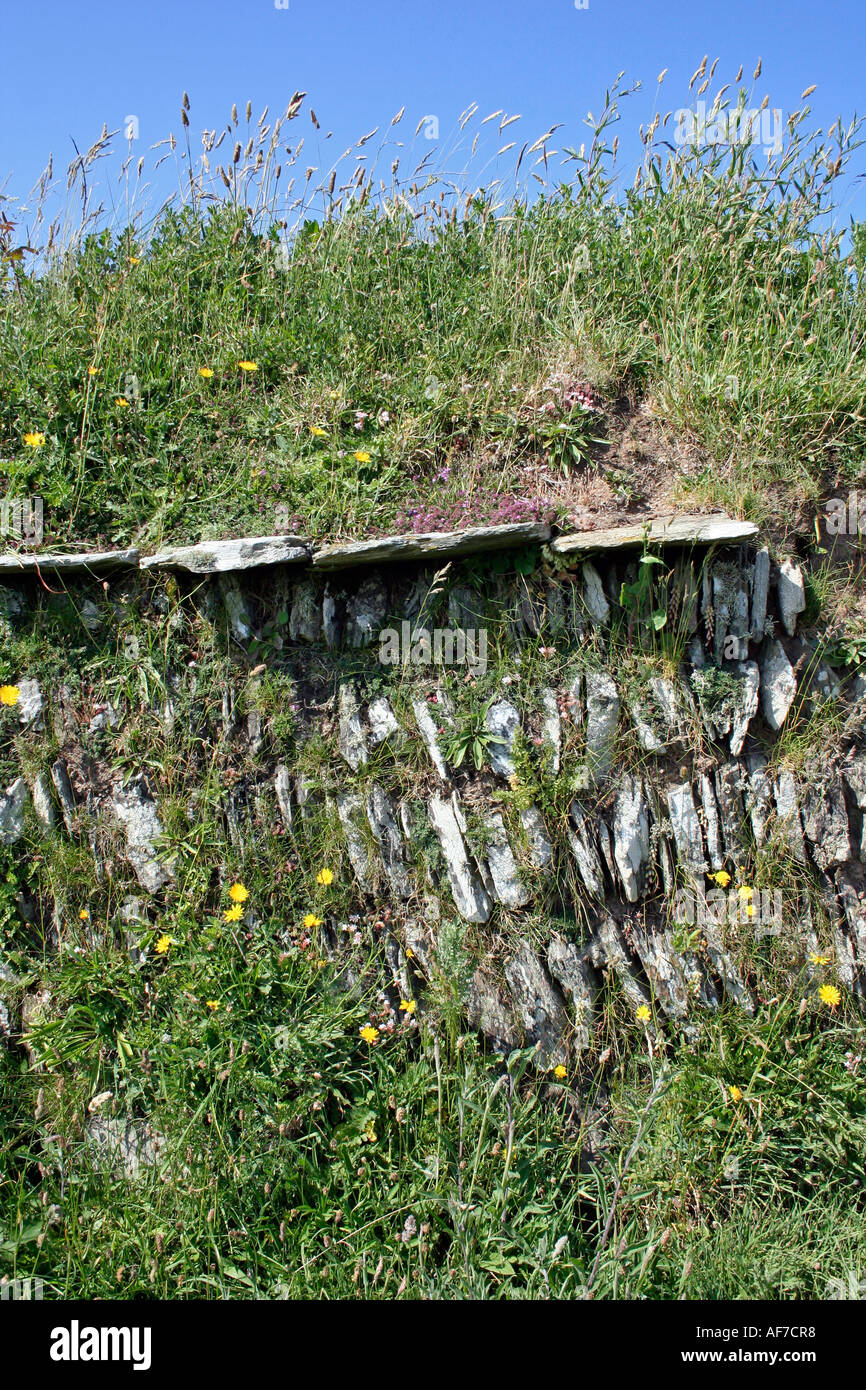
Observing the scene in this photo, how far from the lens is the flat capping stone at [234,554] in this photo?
3.90 meters

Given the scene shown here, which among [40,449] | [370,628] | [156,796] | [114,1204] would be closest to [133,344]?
[40,449]

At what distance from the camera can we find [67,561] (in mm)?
4004

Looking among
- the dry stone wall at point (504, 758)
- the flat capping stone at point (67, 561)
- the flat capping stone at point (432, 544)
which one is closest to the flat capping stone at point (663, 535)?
the dry stone wall at point (504, 758)

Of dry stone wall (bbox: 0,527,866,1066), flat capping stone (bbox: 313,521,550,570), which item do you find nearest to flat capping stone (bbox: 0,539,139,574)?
dry stone wall (bbox: 0,527,866,1066)

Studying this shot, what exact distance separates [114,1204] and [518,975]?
193 centimetres

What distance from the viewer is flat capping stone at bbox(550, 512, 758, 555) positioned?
3770mm

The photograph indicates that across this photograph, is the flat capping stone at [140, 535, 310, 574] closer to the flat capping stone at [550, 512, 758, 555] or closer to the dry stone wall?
the dry stone wall

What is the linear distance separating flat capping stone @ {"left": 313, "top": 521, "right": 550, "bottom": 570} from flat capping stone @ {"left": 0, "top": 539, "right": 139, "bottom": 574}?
101 cm

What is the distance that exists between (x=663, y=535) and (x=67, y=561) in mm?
3023

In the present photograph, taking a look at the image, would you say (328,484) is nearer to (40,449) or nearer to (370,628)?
(370,628)

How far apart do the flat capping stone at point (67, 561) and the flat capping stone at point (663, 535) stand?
2.23 meters

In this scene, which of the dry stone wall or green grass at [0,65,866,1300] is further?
the dry stone wall

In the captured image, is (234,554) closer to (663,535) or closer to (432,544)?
(432,544)

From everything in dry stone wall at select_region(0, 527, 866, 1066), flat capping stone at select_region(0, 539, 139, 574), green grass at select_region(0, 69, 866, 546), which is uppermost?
green grass at select_region(0, 69, 866, 546)
